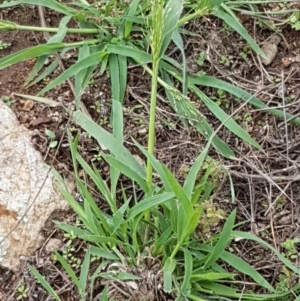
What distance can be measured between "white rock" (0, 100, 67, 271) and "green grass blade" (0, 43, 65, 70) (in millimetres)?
212

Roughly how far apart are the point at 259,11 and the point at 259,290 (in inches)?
40.2

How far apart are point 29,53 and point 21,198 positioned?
1.52 feet

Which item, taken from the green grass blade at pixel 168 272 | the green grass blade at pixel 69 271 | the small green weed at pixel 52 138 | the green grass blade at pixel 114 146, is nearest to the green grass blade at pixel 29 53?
the small green weed at pixel 52 138

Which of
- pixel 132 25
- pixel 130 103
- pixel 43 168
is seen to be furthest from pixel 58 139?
pixel 132 25

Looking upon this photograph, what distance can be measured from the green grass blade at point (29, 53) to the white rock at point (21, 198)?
0.70ft

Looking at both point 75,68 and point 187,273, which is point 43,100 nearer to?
point 75,68

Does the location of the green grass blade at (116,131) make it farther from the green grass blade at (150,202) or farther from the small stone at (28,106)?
the small stone at (28,106)

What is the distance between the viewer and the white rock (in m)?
1.82

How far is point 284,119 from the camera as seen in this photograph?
1.99 meters

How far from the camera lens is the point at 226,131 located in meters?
2.03

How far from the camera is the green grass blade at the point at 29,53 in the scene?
1.89m

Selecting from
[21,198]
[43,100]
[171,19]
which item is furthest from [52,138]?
[171,19]

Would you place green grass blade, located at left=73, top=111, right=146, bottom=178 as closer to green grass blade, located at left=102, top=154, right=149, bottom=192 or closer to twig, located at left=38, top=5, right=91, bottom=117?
green grass blade, located at left=102, top=154, right=149, bottom=192

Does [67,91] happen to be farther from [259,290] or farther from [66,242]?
[259,290]
